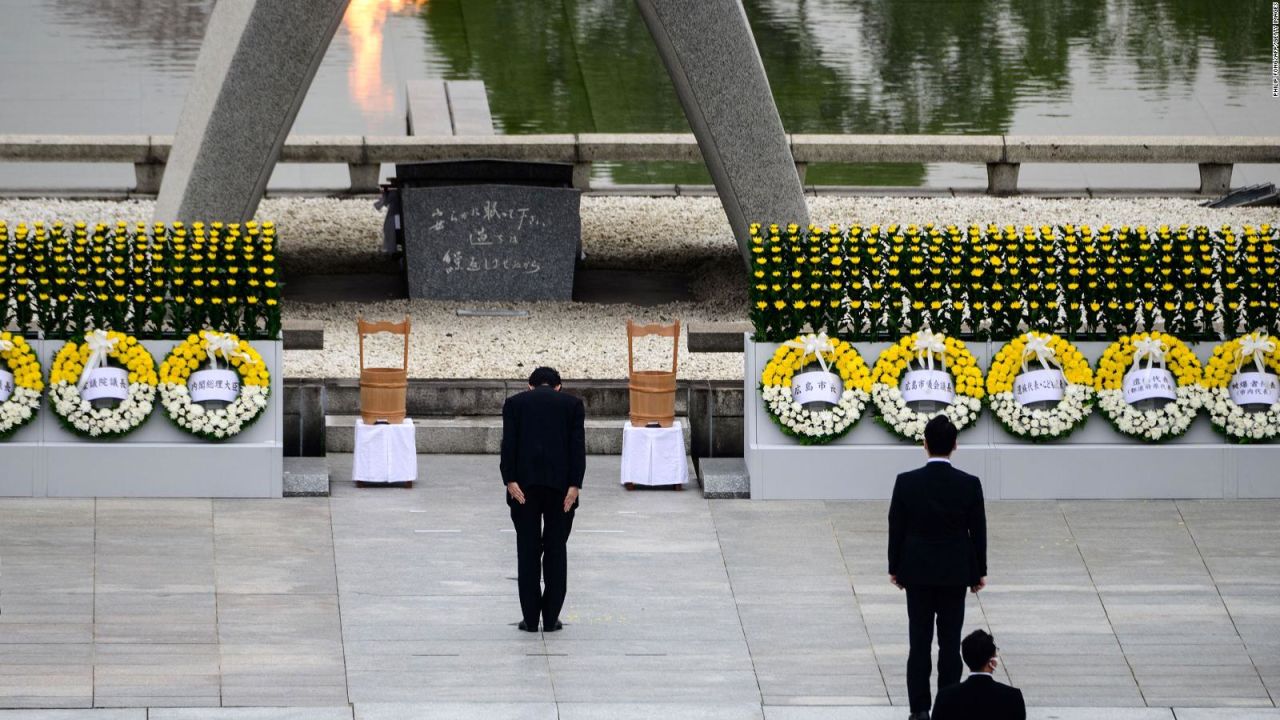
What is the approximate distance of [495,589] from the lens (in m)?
11.4

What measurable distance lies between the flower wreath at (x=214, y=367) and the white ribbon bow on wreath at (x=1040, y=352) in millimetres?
4555

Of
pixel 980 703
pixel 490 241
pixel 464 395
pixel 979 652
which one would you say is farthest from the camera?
pixel 490 241

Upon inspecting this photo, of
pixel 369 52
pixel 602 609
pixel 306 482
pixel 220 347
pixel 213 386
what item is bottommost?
pixel 602 609

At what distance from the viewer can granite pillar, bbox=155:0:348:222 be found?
15.6m

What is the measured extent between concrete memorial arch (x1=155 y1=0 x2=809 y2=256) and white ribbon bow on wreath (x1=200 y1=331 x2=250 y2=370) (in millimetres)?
3063

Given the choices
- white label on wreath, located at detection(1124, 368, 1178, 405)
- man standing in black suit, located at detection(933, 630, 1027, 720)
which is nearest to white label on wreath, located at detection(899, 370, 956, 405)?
white label on wreath, located at detection(1124, 368, 1178, 405)

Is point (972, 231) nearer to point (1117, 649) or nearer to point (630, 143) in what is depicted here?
point (1117, 649)

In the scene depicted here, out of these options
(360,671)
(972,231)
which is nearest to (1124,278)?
(972,231)

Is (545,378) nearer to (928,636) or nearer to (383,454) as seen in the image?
(928,636)

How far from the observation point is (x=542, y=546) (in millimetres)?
10734

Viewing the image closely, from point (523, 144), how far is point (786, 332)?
8.24 metres

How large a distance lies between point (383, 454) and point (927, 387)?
129 inches

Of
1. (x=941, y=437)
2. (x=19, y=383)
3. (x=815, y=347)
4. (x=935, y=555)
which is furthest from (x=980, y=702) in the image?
(x=19, y=383)

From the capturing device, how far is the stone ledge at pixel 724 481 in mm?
13164
